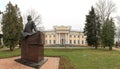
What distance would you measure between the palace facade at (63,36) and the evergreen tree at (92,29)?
115 ft

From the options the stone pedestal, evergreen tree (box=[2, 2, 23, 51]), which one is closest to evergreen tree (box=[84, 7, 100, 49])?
evergreen tree (box=[2, 2, 23, 51])

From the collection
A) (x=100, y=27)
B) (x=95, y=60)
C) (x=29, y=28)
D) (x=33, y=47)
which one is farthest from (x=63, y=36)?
(x=33, y=47)

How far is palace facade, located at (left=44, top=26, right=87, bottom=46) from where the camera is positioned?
81.1 metres

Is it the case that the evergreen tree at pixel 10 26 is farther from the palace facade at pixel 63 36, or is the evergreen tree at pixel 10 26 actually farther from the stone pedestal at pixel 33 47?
the palace facade at pixel 63 36

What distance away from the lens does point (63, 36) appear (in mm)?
82188

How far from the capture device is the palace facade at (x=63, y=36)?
8112 cm

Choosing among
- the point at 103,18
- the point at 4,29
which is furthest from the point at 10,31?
the point at 103,18

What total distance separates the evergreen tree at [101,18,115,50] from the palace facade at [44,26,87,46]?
125 ft

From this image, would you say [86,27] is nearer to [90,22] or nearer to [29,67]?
[90,22]

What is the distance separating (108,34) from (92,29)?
384 cm

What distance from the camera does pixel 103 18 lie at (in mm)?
46844

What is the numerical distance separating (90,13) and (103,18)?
3033 mm

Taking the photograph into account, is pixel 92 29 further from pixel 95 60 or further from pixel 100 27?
pixel 95 60

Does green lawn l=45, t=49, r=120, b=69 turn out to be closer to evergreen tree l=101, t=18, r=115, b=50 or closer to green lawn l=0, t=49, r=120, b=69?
green lawn l=0, t=49, r=120, b=69
